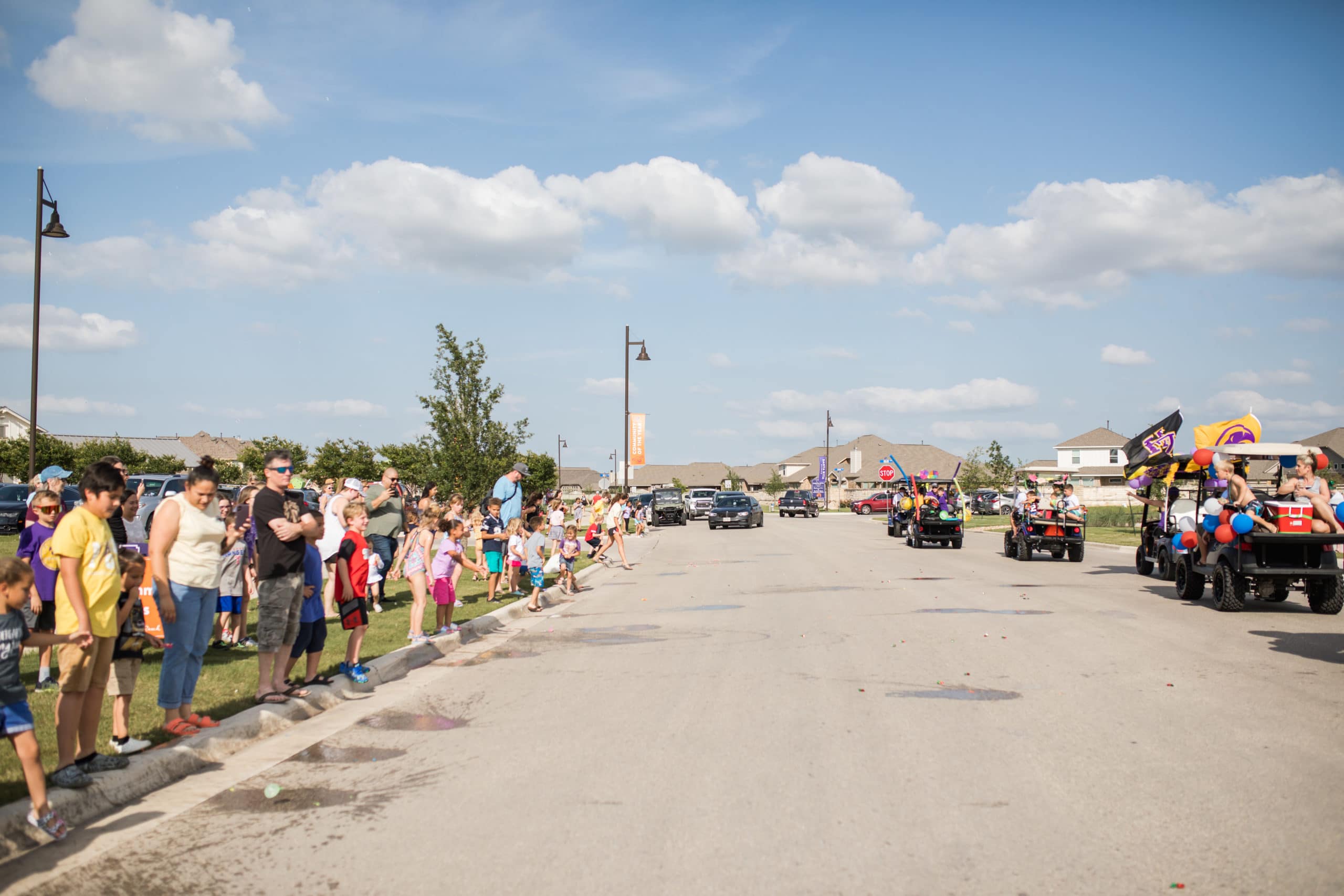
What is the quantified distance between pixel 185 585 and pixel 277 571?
3.04 feet

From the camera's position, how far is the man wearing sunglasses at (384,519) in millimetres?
13516

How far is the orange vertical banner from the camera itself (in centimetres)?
4688

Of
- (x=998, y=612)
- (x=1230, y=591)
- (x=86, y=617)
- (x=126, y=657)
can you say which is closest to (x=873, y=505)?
(x=1230, y=591)

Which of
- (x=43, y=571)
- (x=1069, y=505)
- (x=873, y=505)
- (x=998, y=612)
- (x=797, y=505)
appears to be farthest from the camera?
(x=873, y=505)

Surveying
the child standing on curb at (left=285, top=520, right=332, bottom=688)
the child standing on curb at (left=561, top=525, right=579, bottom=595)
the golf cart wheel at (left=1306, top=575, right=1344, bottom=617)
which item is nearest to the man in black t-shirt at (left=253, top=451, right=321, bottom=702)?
the child standing on curb at (left=285, top=520, right=332, bottom=688)

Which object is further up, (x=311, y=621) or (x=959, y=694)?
(x=311, y=621)

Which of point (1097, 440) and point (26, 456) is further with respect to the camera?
point (1097, 440)

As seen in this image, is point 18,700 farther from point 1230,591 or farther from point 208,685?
point 1230,591

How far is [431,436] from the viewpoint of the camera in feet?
81.9

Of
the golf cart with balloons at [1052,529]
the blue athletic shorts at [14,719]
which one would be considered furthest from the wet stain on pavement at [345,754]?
the golf cart with balloons at [1052,529]

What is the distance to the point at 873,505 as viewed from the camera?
7125 centimetres

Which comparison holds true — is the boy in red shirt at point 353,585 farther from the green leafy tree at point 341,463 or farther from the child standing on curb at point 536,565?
the green leafy tree at point 341,463

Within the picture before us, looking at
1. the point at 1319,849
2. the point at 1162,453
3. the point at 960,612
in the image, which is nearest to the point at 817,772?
the point at 1319,849

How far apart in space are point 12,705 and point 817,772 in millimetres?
4222
